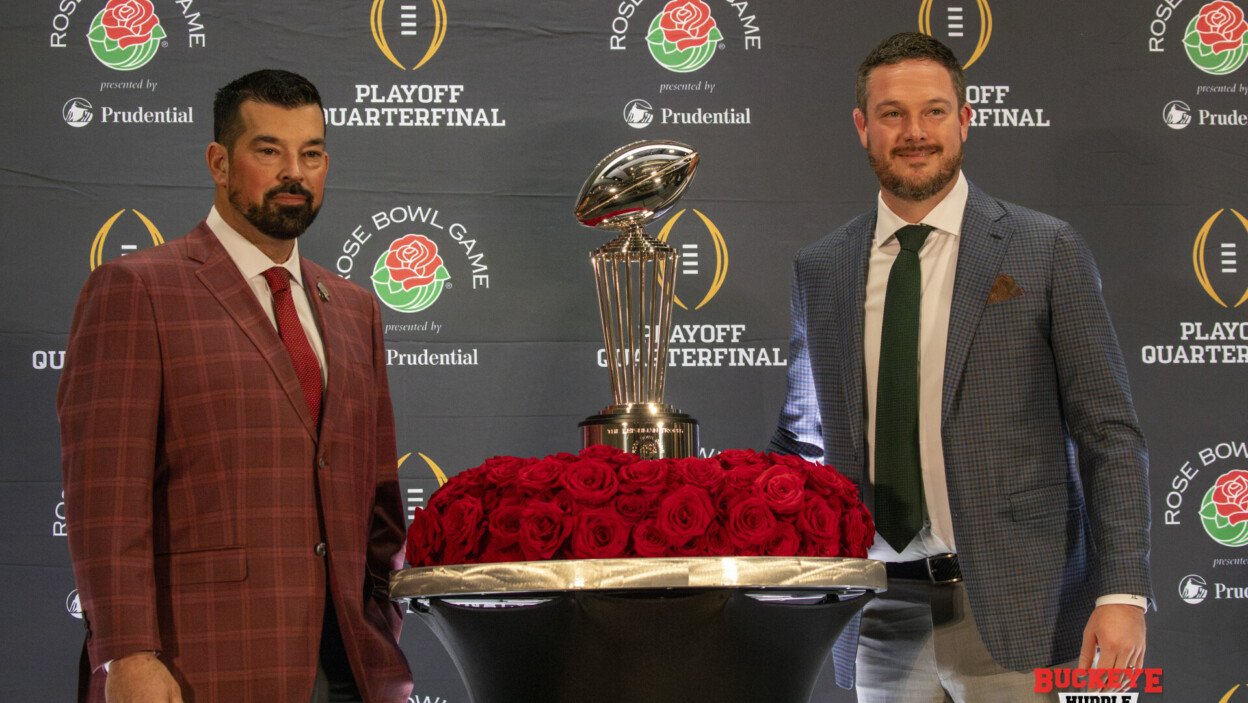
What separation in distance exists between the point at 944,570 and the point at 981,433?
0.30 meters

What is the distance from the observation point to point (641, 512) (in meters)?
1.73

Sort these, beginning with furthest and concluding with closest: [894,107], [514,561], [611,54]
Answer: [611,54]
[894,107]
[514,561]

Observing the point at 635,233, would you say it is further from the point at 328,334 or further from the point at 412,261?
the point at 412,261

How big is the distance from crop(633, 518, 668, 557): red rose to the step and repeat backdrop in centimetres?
166

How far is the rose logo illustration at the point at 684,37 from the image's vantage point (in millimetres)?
3449

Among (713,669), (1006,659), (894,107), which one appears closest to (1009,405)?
(1006,659)

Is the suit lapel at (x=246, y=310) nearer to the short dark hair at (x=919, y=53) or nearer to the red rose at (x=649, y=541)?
the red rose at (x=649, y=541)

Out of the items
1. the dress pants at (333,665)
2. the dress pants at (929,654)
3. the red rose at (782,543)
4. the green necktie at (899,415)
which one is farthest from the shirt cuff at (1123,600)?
the dress pants at (333,665)

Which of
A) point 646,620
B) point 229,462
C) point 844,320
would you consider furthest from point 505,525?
point 844,320

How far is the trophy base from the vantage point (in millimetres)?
2139

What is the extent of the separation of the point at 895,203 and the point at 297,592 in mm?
1508

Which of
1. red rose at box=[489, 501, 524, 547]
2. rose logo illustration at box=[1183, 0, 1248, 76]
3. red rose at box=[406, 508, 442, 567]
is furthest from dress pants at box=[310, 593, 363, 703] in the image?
rose logo illustration at box=[1183, 0, 1248, 76]

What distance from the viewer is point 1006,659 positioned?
2195mm

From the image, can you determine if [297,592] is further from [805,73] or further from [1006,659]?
[805,73]
